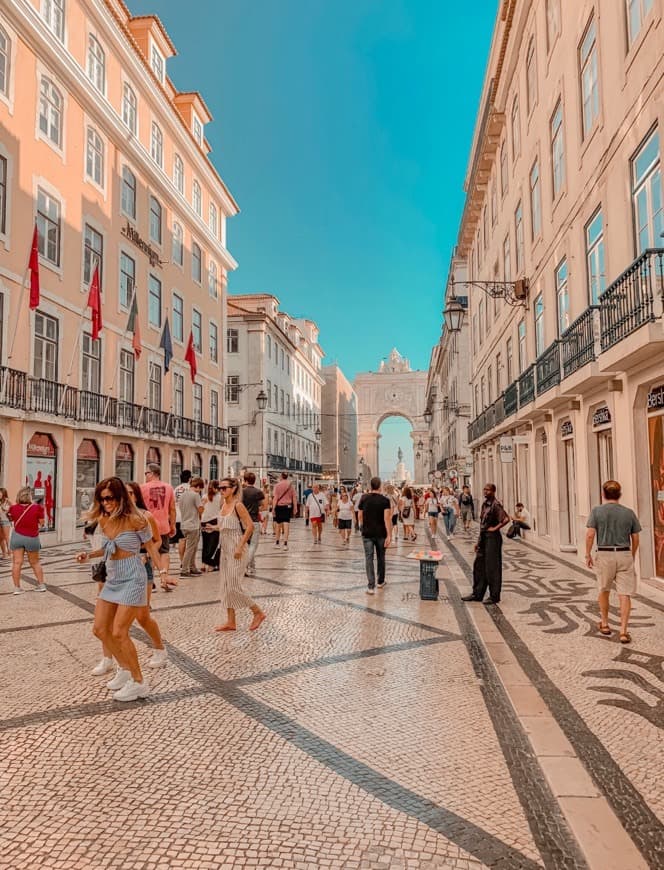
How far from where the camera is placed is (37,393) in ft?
53.5

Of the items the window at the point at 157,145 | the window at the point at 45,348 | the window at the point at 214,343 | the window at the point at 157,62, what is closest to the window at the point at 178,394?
the window at the point at 214,343

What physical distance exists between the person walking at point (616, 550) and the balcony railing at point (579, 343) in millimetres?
4565

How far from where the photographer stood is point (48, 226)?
17.5 m

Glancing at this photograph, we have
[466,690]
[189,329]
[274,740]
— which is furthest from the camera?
[189,329]

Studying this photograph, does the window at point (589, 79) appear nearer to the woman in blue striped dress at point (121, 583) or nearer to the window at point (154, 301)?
the woman in blue striped dress at point (121, 583)

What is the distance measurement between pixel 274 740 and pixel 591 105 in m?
12.0

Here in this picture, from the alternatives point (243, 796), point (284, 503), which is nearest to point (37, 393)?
point (284, 503)

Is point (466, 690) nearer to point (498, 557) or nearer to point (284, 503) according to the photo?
point (498, 557)

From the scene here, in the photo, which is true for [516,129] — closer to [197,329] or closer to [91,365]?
[91,365]

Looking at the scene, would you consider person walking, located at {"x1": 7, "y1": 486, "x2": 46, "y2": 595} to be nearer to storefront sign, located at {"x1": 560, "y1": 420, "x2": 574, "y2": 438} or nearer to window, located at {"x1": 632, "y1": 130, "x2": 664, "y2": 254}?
window, located at {"x1": 632, "y1": 130, "x2": 664, "y2": 254}

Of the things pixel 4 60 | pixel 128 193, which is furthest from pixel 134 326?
pixel 4 60

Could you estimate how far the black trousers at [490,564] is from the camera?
7820mm

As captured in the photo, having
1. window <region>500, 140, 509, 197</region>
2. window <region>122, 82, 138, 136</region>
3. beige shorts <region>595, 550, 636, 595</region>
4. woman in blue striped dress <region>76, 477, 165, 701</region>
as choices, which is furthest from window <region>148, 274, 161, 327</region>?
beige shorts <region>595, 550, 636, 595</region>

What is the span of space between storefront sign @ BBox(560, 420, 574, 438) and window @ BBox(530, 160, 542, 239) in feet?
16.7
